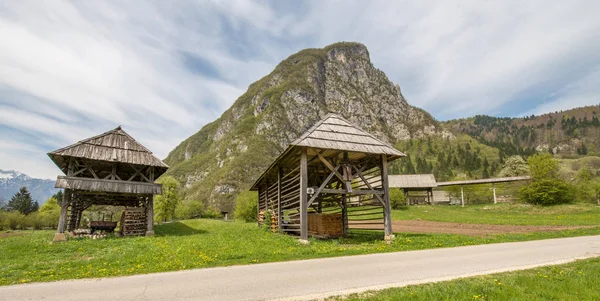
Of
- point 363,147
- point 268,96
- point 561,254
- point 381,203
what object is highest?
point 268,96

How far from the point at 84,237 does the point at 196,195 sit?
112533 millimetres

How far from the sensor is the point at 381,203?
15805 mm

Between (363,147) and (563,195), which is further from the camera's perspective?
(563,195)

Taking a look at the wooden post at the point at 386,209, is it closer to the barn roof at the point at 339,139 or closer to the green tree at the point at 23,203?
the barn roof at the point at 339,139

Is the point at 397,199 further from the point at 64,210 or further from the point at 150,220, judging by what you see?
the point at 64,210

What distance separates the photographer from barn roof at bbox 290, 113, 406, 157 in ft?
48.3

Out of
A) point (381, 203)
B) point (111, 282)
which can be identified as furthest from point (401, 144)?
point (111, 282)

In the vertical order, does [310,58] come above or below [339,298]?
above

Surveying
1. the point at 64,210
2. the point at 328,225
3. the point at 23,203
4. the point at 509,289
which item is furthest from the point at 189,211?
the point at 509,289

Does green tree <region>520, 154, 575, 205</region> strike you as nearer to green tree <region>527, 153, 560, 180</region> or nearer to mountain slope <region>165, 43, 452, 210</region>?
green tree <region>527, 153, 560, 180</region>

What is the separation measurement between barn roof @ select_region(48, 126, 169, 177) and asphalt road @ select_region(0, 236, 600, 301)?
45.2 ft

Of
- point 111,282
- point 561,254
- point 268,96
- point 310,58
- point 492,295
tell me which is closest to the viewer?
point 492,295

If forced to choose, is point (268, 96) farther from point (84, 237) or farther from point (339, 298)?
point (339, 298)

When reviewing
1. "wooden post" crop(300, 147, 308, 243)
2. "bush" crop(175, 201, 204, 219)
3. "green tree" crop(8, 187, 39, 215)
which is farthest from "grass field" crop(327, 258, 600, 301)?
"green tree" crop(8, 187, 39, 215)
